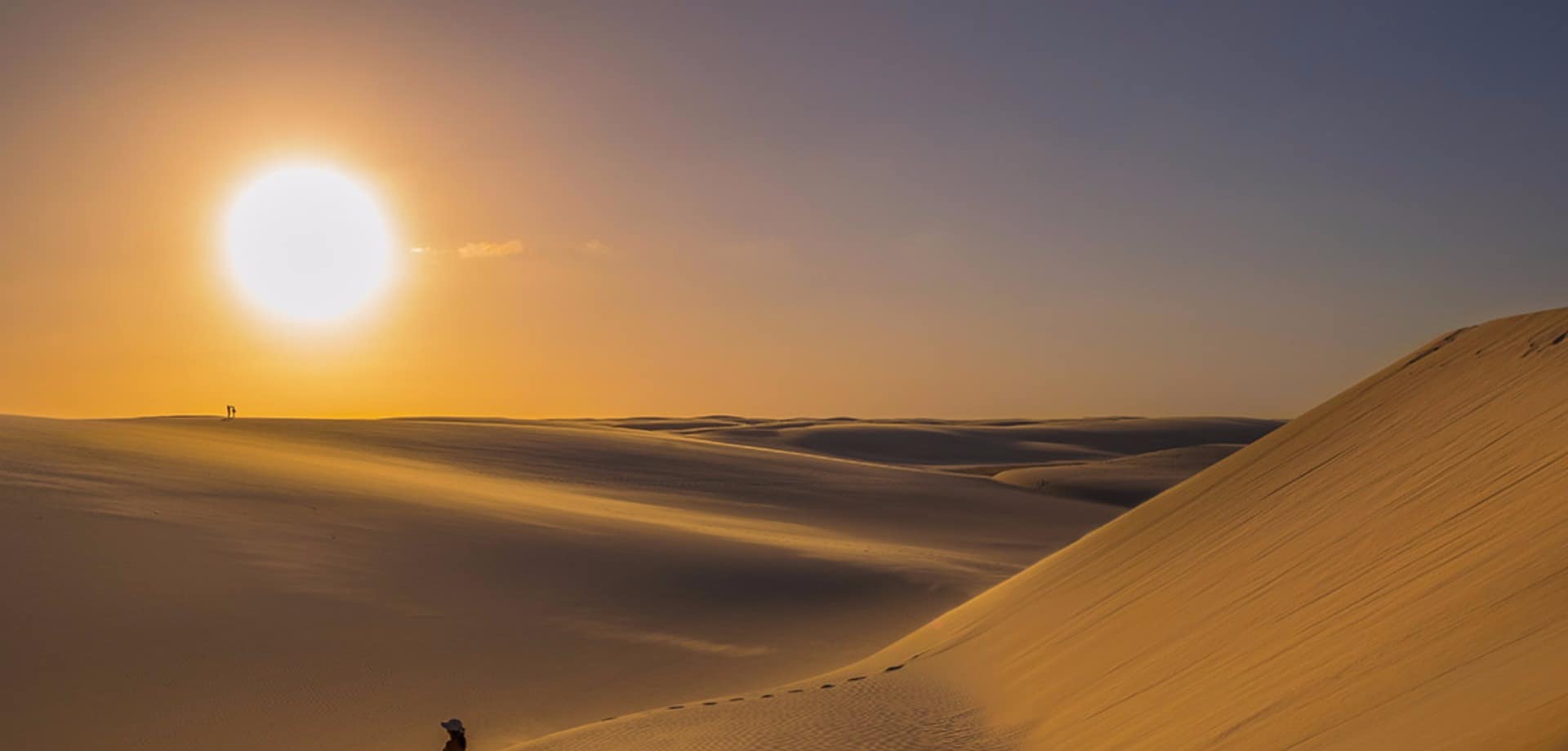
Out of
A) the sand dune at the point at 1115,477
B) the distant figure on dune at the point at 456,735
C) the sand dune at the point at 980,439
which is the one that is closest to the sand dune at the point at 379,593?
the distant figure on dune at the point at 456,735

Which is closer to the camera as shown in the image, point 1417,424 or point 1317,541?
point 1317,541

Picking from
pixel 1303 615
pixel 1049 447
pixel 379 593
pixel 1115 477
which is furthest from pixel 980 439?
pixel 1303 615

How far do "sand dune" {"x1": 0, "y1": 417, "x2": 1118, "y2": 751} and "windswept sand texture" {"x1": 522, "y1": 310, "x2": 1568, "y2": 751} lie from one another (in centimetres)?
281

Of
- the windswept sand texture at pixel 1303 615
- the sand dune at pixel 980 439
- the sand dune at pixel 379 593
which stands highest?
the sand dune at pixel 980 439

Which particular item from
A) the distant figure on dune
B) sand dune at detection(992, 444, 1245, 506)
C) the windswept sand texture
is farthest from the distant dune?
the distant figure on dune

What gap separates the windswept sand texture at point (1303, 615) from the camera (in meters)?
4.71

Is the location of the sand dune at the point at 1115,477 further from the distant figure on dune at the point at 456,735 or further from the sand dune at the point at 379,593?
the distant figure on dune at the point at 456,735

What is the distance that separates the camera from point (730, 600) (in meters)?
17.2

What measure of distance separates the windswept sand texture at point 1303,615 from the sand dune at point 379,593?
111 inches

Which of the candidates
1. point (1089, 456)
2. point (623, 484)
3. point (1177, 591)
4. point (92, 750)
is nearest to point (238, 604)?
point (92, 750)

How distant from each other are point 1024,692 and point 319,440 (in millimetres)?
27438

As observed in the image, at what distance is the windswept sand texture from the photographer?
471 cm

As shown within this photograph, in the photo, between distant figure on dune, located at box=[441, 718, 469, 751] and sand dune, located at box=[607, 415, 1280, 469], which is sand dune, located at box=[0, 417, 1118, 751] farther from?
sand dune, located at box=[607, 415, 1280, 469]

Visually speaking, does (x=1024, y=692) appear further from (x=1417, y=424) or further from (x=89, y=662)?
(x=89, y=662)
